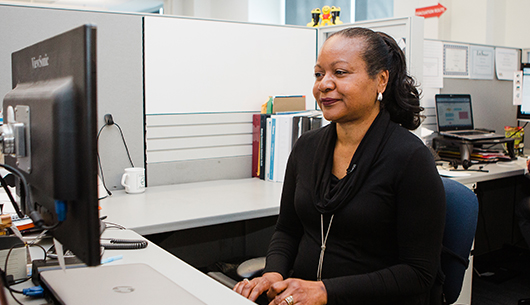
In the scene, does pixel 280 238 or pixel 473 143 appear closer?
pixel 280 238

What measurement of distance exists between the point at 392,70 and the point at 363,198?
340 millimetres

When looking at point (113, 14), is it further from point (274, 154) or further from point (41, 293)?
point (41, 293)

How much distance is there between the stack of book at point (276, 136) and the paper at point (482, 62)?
1.37m

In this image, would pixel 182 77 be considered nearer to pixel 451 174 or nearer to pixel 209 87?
pixel 209 87

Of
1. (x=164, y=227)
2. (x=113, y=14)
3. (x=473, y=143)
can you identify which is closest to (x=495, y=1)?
(x=473, y=143)

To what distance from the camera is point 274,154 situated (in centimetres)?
200

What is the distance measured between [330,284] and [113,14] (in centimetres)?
128

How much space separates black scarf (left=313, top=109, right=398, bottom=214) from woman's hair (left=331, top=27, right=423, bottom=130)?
5 cm

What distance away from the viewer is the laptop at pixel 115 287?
2.69 feet

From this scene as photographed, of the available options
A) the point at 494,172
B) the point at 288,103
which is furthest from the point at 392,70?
the point at 494,172

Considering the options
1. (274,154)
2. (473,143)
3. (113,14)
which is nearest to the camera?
(113,14)

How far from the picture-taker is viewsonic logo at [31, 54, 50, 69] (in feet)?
2.32

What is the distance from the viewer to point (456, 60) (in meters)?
2.74

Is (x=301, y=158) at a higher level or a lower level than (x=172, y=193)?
higher
